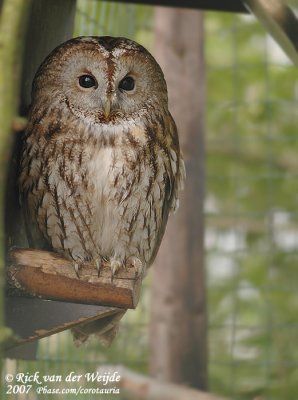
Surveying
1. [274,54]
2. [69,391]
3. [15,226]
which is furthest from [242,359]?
[69,391]

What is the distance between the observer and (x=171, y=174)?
198cm

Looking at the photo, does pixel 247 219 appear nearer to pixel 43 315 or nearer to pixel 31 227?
pixel 31 227

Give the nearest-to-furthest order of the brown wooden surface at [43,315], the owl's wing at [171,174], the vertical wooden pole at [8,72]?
the vertical wooden pole at [8,72] < the brown wooden surface at [43,315] < the owl's wing at [171,174]

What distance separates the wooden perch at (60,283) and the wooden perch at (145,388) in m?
1.01

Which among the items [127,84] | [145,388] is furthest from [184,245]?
[127,84]

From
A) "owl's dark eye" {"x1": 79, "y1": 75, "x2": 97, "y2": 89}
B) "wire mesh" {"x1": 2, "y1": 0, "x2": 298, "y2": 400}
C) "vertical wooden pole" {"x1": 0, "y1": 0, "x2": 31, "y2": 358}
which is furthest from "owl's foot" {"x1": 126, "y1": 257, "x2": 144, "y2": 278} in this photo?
"wire mesh" {"x1": 2, "y1": 0, "x2": 298, "y2": 400}

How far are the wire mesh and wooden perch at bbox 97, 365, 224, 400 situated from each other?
34 centimetres

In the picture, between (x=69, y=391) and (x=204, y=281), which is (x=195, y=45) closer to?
(x=204, y=281)

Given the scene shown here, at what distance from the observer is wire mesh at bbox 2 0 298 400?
332 cm

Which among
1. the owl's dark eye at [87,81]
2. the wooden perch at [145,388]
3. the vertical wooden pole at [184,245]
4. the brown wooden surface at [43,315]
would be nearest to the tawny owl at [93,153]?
the owl's dark eye at [87,81]

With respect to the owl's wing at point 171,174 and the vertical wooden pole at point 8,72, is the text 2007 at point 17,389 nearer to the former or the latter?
the owl's wing at point 171,174

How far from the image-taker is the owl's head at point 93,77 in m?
1.86

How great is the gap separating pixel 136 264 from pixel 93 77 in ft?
1.41

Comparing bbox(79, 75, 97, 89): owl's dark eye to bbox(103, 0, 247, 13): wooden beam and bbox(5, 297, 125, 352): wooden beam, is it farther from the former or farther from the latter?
bbox(5, 297, 125, 352): wooden beam
